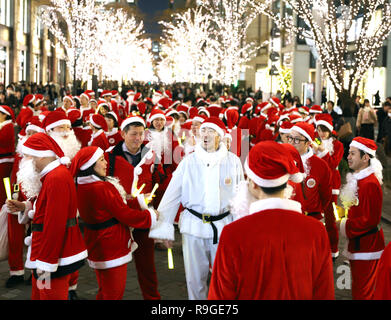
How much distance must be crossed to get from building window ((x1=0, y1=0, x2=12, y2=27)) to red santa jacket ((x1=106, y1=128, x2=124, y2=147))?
3308 centimetres

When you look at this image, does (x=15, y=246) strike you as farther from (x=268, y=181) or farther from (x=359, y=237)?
(x=268, y=181)

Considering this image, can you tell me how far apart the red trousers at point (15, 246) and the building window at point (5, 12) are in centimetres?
3646

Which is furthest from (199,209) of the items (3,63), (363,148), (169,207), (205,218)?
(3,63)

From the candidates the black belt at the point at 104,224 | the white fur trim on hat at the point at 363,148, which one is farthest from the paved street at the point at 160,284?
the white fur trim on hat at the point at 363,148

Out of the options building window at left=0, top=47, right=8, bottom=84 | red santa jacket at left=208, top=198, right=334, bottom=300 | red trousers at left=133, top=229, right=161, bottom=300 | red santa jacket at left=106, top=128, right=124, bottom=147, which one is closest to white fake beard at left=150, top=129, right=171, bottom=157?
red santa jacket at left=106, top=128, right=124, bottom=147

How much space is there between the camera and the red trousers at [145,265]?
6.17 meters

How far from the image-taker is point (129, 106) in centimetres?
2098

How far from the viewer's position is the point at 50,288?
4.75 metres

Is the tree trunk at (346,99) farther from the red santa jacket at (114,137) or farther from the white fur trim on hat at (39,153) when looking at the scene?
the white fur trim on hat at (39,153)

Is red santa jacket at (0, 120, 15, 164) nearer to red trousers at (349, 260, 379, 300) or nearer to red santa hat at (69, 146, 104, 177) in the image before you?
red santa hat at (69, 146, 104, 177)

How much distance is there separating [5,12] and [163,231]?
39833 millimetres

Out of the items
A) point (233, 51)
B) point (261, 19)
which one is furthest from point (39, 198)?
point (261, 19)
